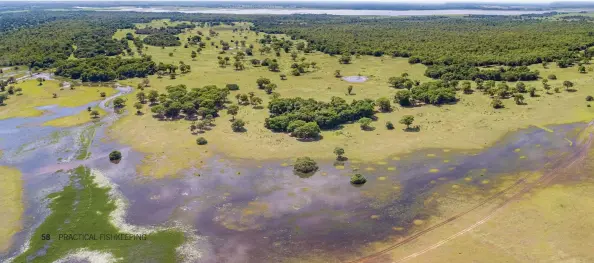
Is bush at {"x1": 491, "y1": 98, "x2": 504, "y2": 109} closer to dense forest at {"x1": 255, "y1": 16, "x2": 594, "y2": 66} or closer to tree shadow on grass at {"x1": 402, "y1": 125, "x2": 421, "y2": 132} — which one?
tree shadow on grass at {"x1": 402, "y1": 125, "x2": 421, "y2": 132}

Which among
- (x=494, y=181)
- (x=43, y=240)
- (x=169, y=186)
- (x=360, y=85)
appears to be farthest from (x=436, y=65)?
(x=43, y=240)

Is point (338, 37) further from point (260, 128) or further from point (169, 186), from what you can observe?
point (169, 186)

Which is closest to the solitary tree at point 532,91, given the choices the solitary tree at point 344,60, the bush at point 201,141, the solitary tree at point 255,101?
the solitary tree at point 344,60

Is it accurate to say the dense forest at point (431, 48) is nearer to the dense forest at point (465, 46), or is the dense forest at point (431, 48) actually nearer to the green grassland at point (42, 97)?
the dense forest at point (465, 46)

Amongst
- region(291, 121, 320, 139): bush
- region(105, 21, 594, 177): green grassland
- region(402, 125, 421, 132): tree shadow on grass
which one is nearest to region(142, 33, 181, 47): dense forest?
region(105, 21, 594, 177): green grassland

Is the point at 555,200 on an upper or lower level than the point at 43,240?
upper
